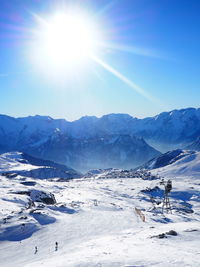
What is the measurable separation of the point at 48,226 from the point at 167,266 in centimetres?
2441

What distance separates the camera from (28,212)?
42281 millimetres

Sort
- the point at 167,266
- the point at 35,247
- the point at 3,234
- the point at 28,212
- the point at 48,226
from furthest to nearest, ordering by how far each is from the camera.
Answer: the point at 28,212 → the point at 48,226 → the point at 3,234 → the point at 35,247 → the point at 167,266

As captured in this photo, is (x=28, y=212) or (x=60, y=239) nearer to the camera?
(x=60, y=239)

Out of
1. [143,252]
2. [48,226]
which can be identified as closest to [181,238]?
[143,252]

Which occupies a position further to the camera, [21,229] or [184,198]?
[184,198]

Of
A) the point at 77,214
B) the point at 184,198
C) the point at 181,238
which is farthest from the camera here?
the point at 184,198

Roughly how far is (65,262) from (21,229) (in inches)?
747

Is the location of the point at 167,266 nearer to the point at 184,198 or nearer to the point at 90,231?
the point at 90,231

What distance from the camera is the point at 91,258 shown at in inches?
733

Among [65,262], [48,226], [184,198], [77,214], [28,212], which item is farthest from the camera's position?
[184,198]

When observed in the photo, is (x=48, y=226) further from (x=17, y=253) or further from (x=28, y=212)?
(x=17, y=253)

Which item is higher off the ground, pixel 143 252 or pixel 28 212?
pixel 28 212

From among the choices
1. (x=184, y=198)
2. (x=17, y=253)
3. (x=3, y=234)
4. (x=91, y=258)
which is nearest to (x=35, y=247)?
(x=17, y=253)

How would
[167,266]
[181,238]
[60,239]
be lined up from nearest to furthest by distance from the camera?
[167,266], [181,238], [60,239]
